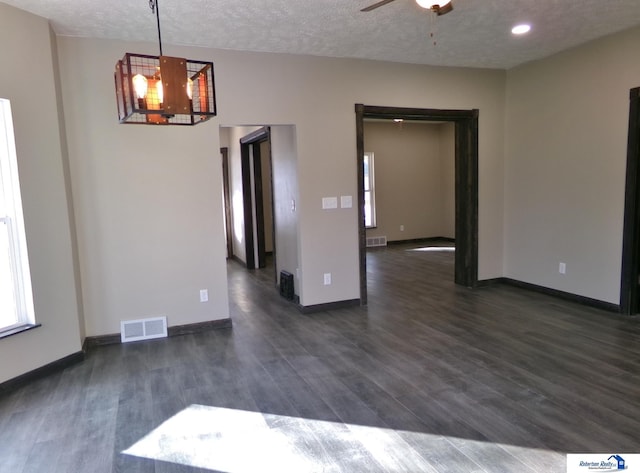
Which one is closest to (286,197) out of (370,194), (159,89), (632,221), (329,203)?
(329,203)

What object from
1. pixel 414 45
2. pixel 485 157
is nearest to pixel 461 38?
pixel 414 45

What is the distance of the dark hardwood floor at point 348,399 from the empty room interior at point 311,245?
20 mm

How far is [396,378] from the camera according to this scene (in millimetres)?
3145

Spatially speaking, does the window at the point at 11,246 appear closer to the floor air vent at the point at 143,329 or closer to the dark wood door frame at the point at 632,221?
the floor air vent at the point at 143,329

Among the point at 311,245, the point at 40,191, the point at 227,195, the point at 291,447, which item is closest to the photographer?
the point at 291,447

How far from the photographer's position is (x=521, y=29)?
3967mm

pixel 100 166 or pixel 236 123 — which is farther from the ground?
pixel 236 123

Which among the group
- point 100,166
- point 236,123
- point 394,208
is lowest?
point 394,208

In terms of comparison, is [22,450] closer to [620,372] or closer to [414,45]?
[620,372]

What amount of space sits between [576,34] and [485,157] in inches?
66.4

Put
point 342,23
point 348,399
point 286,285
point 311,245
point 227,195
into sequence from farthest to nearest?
point 227,195
point 286,285
point 311,245
point 342,23
point 348,399

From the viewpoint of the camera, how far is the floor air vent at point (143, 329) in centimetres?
405

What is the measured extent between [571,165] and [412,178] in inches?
213

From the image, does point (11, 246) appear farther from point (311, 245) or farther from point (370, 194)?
point (370, 194)
